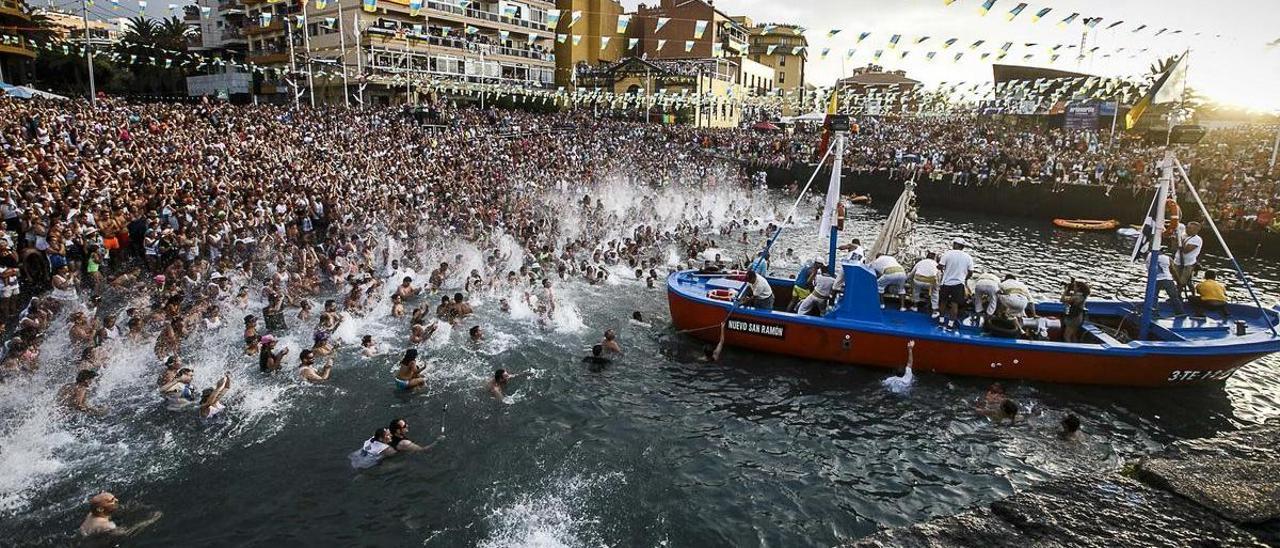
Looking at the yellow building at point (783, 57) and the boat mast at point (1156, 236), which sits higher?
the yellow building at point (783, 57)

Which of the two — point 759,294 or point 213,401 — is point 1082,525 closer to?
point 759,294

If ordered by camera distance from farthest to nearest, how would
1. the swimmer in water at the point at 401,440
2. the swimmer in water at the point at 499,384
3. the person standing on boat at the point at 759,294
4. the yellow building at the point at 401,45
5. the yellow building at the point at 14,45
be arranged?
the yellow building at the point at 401,45
the yellow building at the point at 14,45
the person standing on boat at the point at 759,294
the swimmer in water at the point at 499,384
the swimmer in water at the point at 401,440

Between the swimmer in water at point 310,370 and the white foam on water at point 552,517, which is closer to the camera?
the white foam on water at point 552,517

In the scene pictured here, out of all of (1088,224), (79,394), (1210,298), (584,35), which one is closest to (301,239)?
(79,394)

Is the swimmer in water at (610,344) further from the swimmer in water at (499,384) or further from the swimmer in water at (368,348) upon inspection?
the swimmer in water at (368,348)

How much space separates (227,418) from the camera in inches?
474

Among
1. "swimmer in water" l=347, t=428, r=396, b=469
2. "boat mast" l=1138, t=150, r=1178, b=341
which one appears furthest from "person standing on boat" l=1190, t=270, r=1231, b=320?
"swimmer in water" l=347, t=428, r=396, b=469

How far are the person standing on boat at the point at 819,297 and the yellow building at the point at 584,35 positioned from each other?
5198 cm

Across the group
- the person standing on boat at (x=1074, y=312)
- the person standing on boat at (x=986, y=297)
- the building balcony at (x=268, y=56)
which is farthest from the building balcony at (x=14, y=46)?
the person standing on boat at (x=1074, y=312)

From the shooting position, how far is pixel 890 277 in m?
15.4

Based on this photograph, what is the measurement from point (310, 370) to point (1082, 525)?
1311 centimetres

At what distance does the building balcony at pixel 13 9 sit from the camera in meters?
41.1

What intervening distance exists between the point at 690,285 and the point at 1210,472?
10842 mm

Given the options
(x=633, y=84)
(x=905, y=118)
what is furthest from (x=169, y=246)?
(x=905, y=118)
